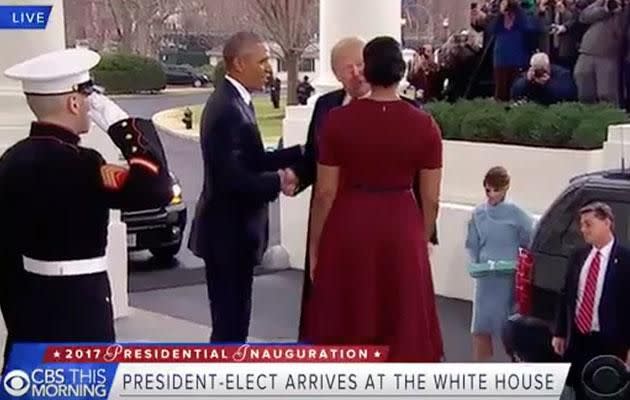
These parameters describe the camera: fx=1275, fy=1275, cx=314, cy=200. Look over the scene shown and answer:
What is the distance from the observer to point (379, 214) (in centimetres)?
441

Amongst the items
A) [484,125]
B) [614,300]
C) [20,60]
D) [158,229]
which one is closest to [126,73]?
[158,229]

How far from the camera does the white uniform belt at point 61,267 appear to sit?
146 inches

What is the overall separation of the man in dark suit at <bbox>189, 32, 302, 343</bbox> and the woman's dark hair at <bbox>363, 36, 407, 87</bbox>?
840 millimetres

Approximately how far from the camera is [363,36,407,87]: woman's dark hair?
14.5 ft

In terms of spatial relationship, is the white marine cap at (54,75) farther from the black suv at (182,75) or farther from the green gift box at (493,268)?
the black suv at (182,75)

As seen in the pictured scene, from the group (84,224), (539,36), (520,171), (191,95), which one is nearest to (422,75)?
(539,36)

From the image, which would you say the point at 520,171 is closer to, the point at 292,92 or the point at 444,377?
the point at 444,377

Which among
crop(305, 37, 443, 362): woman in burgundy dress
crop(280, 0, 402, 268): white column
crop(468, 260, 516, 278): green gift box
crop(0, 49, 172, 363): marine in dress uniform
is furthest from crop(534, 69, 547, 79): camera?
crop(0, 49, 172, 363): marine in dress uniform

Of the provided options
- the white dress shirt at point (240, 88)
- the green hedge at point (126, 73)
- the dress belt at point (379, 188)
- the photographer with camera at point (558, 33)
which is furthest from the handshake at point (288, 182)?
the green hedge at point (126, 73)

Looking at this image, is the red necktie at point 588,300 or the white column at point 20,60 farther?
the white column at point 20,60

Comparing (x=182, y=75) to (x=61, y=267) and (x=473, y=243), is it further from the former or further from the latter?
(x=61, y=267)

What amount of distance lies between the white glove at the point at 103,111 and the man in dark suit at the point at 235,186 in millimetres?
1446

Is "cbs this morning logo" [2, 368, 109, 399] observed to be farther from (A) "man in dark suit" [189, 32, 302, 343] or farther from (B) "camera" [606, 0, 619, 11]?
(B) "camera" [606, 0, 619, 11]

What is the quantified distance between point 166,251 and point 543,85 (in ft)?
10.8
